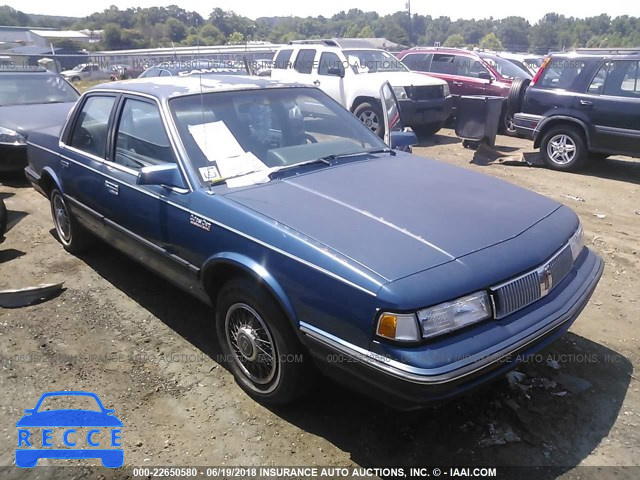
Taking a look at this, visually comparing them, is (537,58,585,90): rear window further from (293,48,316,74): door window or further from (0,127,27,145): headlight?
(0,127,27,145): headlight

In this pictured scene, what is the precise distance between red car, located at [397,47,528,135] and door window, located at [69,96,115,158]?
30.7 ft

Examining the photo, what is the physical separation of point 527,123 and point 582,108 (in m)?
0.96

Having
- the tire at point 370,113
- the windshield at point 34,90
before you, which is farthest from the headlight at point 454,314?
the windshield at point 34,90

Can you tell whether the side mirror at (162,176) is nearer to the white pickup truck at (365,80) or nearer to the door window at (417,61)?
the white pickup truck at (365,80)

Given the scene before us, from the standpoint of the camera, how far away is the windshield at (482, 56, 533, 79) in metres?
12.6

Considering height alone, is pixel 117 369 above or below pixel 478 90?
below

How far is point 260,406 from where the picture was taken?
2975 mm

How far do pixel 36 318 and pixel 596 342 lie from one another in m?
4.23

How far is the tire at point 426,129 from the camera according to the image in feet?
36.0

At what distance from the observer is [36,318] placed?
3.98 metres

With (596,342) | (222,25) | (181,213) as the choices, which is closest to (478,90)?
(222,25)

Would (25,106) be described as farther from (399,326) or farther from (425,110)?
(399,326)

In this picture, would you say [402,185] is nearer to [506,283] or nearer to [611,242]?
[506,283]

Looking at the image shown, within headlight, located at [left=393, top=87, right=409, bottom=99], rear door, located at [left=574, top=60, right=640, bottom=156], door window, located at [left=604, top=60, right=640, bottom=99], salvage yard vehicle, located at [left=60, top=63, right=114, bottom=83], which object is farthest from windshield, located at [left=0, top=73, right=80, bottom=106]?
salvage yard vehicle, located at [left=60, top=63, right=114, bottom=83]
